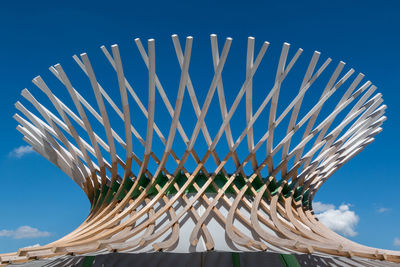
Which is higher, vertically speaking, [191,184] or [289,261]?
[191,184]

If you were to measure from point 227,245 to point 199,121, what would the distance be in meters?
2.59

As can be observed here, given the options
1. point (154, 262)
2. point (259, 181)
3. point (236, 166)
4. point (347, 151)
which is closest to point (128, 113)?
point (236, 166)

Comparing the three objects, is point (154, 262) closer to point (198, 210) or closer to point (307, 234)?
point (198, 210)

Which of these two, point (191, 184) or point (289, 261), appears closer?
point (191, 184)

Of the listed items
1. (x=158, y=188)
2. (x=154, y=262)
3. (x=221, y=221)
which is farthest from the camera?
(x=154, y=262)

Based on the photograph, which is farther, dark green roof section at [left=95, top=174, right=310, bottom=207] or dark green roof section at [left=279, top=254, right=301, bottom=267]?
dark green roof section at [left=279, top=254, right=301, bottom=267]

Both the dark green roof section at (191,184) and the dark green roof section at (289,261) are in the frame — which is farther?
the dark green roof section at (289,261)

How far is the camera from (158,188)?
8617 mm

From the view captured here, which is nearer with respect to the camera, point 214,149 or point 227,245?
point 227,245

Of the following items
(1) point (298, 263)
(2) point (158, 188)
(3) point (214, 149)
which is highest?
(3) point (214, 149)

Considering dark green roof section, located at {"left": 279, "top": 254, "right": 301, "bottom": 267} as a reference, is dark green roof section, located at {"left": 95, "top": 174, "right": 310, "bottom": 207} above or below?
above

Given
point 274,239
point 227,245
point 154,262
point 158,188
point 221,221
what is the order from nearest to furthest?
point 274,239 → point 227,245 → point 221,221 → point 158,188 → point 154,262

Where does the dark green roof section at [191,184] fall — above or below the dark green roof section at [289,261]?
above

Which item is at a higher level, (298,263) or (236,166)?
(236,166)
